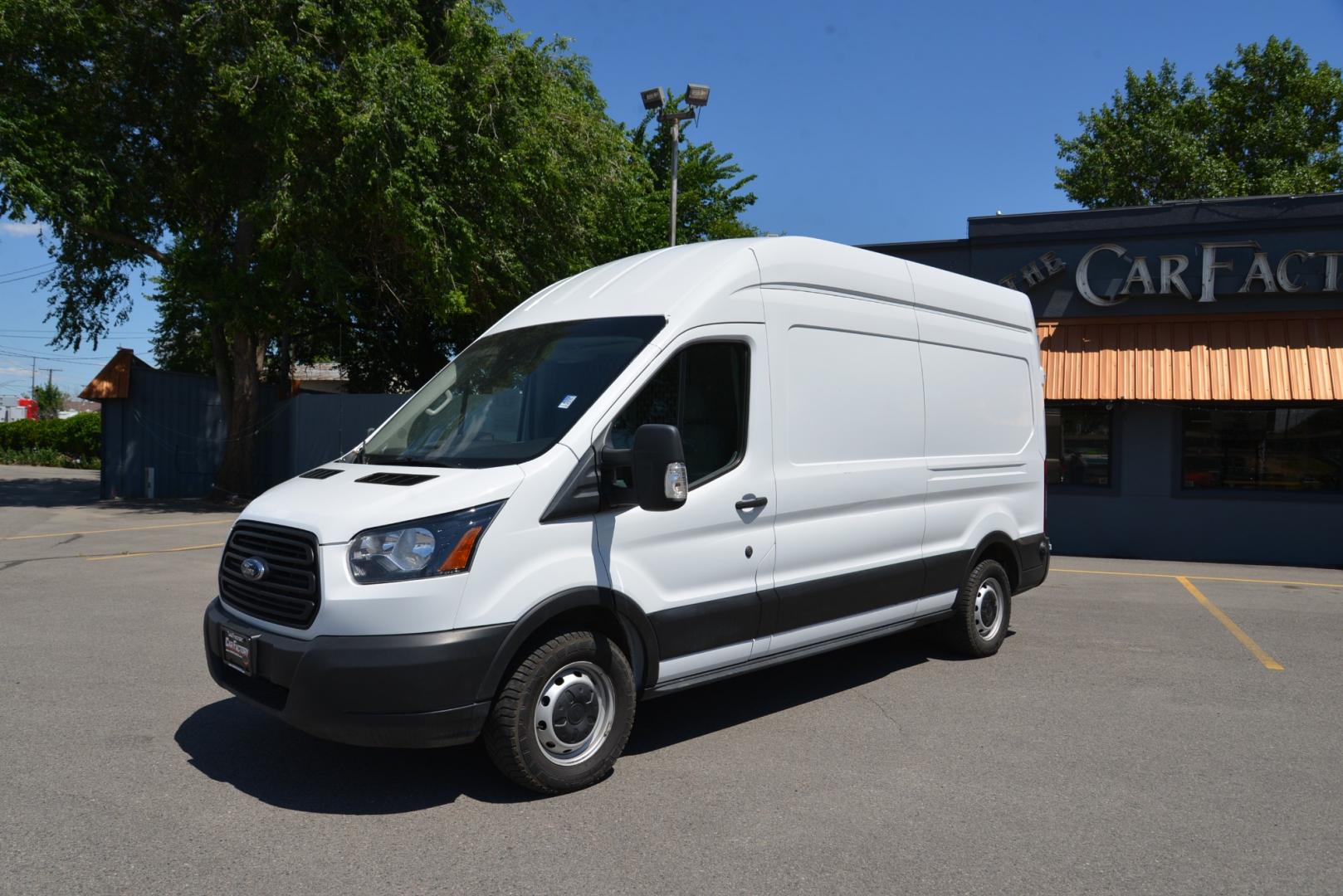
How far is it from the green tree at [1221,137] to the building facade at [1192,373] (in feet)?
62.6

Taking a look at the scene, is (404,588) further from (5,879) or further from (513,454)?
(5,879)

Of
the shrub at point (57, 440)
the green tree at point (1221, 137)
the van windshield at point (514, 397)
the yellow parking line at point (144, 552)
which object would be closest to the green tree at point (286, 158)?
the yellow parking line at point (144, 552)

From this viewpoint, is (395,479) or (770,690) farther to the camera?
(770,690)

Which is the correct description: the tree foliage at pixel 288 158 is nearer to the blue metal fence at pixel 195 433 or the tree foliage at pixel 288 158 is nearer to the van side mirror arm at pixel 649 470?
the blue metal fence at pixel 195 433

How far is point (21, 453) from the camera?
35000 mm

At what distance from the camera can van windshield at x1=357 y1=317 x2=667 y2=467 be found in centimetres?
447

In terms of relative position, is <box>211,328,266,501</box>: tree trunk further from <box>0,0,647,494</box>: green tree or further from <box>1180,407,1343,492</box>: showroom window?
<box>1180,407,1343,492</box>: showroom window

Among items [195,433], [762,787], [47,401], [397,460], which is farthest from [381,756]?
[47,401]

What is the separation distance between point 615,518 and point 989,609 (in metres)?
3.83

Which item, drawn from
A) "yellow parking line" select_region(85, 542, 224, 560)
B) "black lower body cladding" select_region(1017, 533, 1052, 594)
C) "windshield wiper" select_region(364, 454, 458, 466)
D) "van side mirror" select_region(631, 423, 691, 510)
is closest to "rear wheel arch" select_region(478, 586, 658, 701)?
"van side mirror" select_region(631, 423, 691, 510)

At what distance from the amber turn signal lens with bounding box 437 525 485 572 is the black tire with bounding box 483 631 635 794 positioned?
1.75 feet

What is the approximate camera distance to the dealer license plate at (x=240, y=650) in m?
4.16

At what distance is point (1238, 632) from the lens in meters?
8.29

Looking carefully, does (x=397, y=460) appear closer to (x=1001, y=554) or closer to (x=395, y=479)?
(x=395, y=479)
